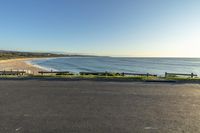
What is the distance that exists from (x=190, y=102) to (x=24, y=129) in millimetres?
6972

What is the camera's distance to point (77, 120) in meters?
6.74

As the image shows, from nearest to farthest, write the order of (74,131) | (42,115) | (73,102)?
(74,131)
(42,115)
(73,102)

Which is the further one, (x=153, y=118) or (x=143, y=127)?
(x=153, y=118)

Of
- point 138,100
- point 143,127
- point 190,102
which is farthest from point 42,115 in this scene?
point 190,102

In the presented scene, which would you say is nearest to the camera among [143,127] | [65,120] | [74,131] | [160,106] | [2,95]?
[74,131]

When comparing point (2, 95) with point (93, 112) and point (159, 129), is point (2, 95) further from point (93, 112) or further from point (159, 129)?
point (159, 129)

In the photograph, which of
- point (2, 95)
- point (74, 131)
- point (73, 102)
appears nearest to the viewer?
point (74, 131)

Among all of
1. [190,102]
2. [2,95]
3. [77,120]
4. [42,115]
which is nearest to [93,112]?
[77,120]

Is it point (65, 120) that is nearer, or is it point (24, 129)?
point (24, 129)

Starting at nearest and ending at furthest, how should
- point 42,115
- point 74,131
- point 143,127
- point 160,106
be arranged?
point 74,131 < point 143,127 < point 42,115 < point 160,106

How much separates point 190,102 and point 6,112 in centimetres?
732

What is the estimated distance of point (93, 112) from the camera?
7.76m

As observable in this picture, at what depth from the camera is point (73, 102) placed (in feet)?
31.1

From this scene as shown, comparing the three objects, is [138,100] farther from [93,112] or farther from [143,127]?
[143,127]
